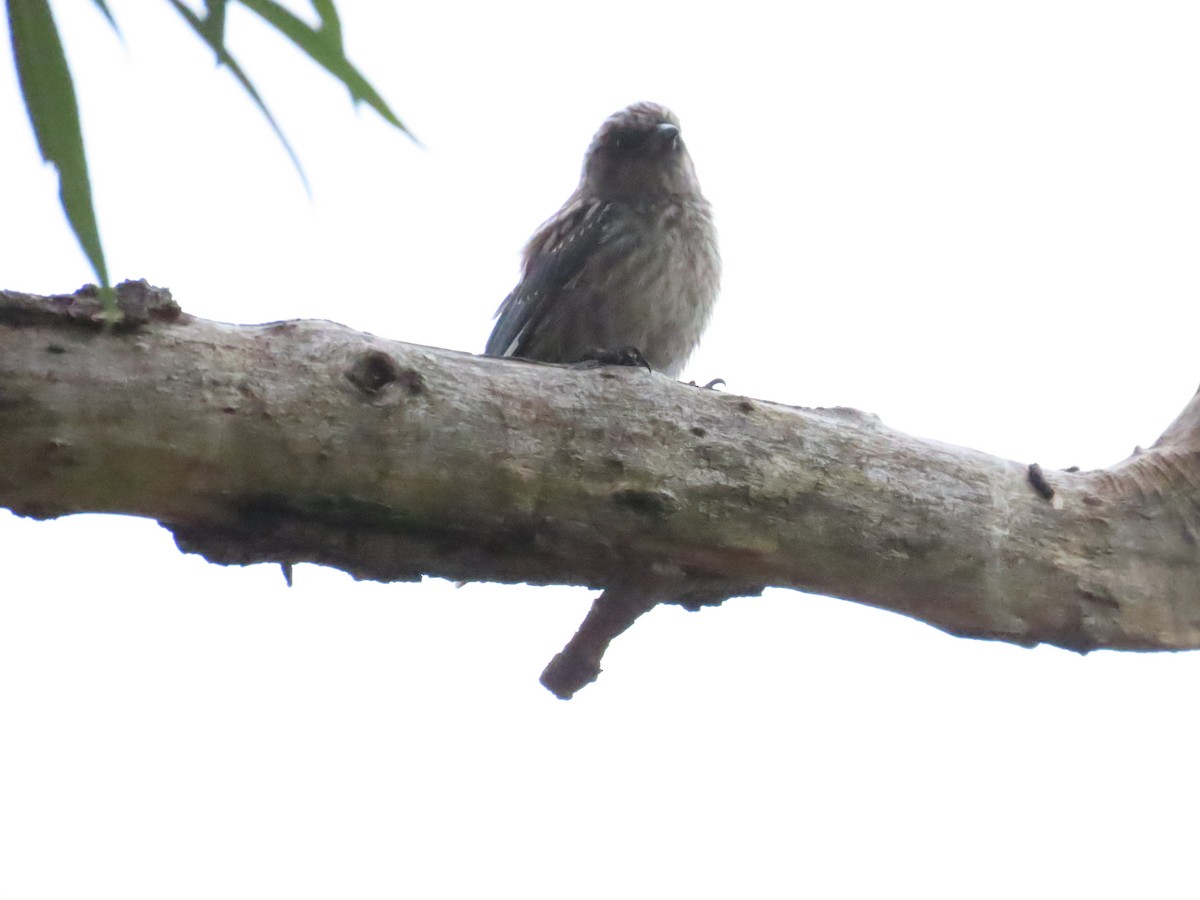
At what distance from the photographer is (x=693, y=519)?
2.61 metres

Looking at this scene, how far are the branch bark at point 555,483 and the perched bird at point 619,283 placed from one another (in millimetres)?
1353

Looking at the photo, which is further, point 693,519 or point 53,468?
point 693,519

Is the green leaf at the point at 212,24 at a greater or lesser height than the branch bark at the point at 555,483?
greater

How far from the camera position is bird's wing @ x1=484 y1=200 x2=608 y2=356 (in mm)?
4227

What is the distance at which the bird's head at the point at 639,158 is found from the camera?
187 inches

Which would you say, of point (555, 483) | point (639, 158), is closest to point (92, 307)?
point (555, 483)

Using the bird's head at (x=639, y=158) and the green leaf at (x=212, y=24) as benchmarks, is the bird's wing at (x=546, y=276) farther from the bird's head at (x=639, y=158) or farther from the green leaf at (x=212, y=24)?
the green leaf at (x=212, y=24)

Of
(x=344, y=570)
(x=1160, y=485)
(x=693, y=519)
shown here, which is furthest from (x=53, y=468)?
(x=1160, y=485)

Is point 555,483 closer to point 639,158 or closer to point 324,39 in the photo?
point 324,39

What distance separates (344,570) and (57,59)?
3.36 ft

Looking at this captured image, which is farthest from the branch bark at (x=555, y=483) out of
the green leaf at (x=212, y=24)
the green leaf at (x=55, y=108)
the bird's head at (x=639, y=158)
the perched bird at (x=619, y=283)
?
the bird's head at (x=639, y=158)

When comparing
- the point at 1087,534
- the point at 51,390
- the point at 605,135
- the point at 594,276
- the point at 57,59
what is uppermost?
the point at 605,135

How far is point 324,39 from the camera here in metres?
2.19

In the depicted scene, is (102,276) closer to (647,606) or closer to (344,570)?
(344,570)
